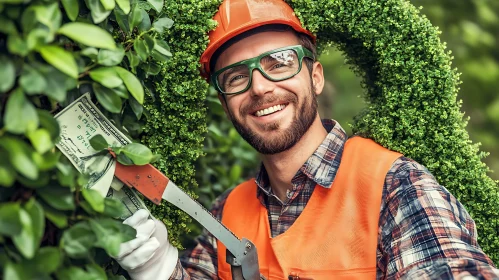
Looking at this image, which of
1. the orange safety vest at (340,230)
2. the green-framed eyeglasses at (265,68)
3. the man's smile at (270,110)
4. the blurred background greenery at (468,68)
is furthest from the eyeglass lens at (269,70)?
the blurred background greenery at (468,68)

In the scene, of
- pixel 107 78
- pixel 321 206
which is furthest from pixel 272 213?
pixel 107 78

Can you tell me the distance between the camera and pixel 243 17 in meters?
2.32

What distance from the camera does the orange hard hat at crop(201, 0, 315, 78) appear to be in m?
2.32

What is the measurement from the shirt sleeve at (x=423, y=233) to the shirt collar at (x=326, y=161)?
234 millimetres

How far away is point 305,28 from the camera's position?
242 centimetres

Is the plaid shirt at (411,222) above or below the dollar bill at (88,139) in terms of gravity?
above

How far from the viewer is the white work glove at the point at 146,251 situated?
201 cm

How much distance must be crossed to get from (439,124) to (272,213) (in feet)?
2.29

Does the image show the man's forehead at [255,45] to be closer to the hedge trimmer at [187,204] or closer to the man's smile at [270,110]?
the man's smile at [270,110]

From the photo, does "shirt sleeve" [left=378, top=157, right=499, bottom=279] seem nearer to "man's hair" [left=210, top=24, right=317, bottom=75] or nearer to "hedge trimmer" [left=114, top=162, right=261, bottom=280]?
"hedge trimmer" [left=114, top=162, right=261, bottom=280]

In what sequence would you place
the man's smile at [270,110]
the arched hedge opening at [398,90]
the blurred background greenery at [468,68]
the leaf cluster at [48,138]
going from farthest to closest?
the blurred background greenery at [468,68], the man's smile at [270,110], the arched hedge opening at [398,90], the leaf cluster at [48,138]

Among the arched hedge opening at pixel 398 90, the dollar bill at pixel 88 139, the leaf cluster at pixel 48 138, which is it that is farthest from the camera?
the arched hedge opening at pixel 398 90

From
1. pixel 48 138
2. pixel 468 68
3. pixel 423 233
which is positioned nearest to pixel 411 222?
pixel 423 233

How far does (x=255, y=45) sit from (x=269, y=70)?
0.33 ft
